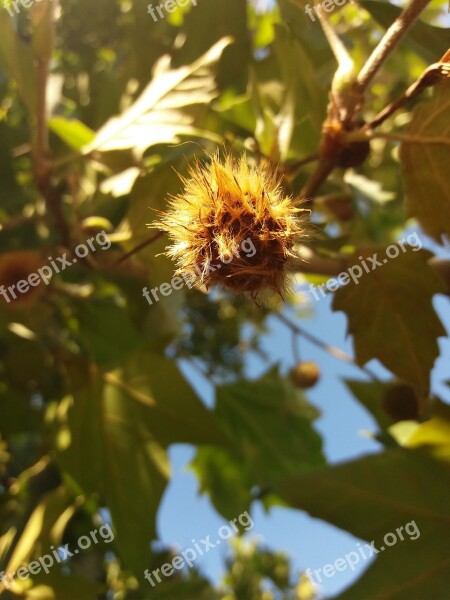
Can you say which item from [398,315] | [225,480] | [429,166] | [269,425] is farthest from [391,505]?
[225,480]

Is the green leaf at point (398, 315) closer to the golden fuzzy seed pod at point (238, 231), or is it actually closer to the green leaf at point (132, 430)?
the golden fuzzy seed pod at point (238, 231)

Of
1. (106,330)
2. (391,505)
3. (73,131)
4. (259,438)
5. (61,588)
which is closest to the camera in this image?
(391,505)

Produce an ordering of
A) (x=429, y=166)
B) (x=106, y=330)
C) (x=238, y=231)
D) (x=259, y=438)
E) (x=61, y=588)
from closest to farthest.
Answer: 1. (x=238, y=231)
2. (x=429, y=166)
3. (x=61, y=588)
4. (x=106, y=330)
5. (x=259, y=438)

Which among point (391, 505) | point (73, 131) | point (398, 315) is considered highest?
point (73, 131)

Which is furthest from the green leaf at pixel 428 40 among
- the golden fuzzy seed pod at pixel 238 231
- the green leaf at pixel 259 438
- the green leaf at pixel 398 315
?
the green leaf at pixel 259 438

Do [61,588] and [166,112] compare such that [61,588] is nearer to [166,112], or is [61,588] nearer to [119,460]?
[119,460]

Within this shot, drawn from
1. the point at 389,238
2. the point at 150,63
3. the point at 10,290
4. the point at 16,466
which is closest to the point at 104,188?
the point at 10,290

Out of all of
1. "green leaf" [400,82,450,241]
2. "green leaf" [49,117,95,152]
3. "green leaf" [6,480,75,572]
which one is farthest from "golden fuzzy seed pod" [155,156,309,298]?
"green leaf" [6,480,75,572]
